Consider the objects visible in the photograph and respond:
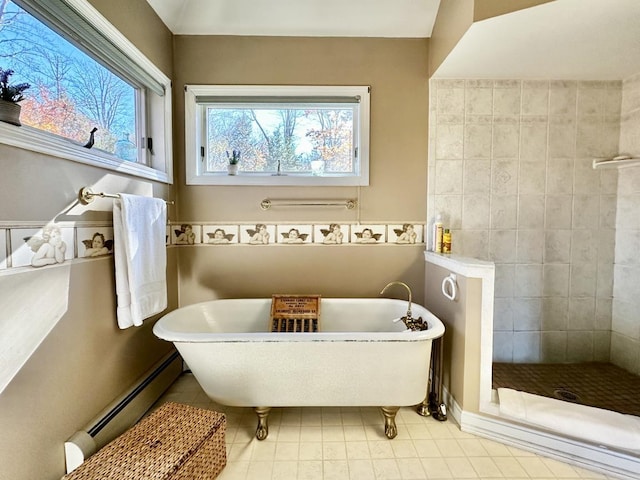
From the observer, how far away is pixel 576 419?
56.8 inches

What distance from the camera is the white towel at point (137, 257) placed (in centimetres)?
149

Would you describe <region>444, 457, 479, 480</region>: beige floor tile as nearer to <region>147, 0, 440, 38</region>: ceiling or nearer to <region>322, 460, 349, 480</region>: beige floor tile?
<region>322, 460, 349, 480</region>: beige floor tile

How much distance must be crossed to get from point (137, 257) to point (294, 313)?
0.98 meters

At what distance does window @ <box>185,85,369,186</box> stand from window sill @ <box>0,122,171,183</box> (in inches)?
23.9

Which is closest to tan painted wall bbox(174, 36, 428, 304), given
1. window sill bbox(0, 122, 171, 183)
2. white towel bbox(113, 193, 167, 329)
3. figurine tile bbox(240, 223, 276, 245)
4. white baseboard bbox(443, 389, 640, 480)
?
figurine tile bbox(240, 223, 276, 245)

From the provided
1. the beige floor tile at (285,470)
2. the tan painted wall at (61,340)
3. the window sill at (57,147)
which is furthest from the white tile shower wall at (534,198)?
the tan painted wall at (61,340)

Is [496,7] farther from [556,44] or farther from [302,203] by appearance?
[302,203]

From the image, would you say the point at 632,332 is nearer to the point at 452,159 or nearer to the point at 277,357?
the point at 452,159

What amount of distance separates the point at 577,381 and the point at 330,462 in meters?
1.65

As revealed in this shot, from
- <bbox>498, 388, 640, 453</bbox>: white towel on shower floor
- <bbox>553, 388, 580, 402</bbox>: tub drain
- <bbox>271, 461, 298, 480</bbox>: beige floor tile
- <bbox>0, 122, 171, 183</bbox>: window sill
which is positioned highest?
<bbox>0, 122, 171, 183</bbox>: window sill

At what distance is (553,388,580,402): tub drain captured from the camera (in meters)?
1.71

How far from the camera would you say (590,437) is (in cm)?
141

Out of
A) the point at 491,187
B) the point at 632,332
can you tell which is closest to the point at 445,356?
the point at 491,187

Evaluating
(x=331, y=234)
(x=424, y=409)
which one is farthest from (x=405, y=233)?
(x=424, y=409)
